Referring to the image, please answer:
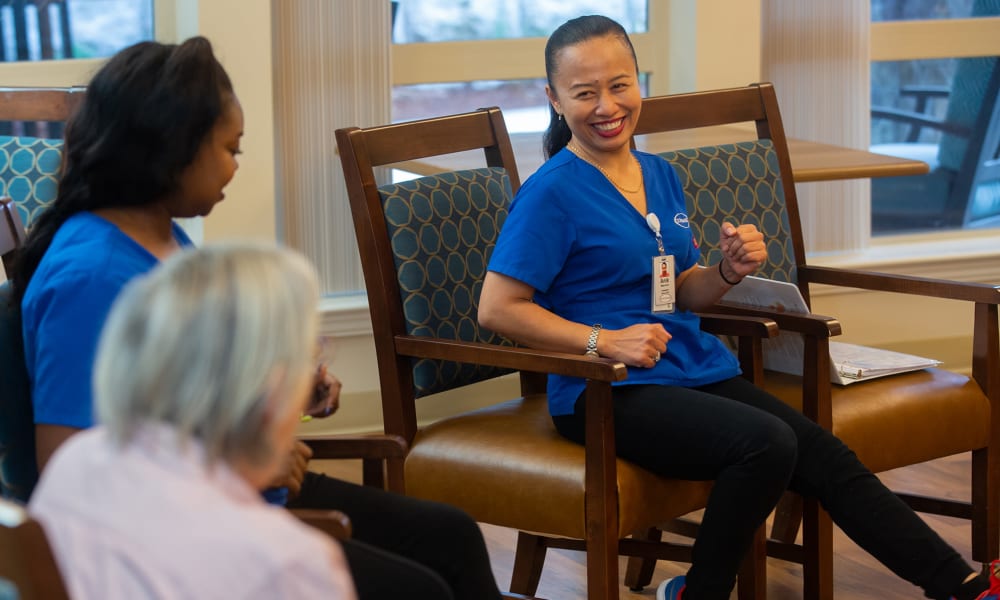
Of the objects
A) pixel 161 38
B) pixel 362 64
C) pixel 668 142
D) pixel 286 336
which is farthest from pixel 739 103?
pixel 286 336

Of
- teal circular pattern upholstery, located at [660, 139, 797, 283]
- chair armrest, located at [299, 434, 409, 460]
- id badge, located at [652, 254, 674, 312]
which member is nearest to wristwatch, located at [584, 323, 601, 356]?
id badge, located at [652, 254, 674, 312]

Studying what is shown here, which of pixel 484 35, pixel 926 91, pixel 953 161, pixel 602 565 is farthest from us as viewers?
pixel 953 161

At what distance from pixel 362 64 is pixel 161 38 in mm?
534

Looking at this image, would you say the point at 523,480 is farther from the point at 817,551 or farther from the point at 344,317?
the point at 344,317

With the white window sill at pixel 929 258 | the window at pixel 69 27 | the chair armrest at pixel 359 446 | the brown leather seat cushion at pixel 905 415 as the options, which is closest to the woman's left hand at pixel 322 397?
the chair armrest at pixel 359 446

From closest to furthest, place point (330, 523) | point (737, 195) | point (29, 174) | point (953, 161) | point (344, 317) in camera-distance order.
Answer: point (330, 523)
point (29, 174)
point (737, 195)
point (344, 317)
point (953, 161)

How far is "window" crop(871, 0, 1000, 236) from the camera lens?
4.19m

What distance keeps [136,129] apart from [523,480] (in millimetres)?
865

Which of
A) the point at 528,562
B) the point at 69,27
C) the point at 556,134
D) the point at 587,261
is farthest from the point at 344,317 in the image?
the point at 587,261

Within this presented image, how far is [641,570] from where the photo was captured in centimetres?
261

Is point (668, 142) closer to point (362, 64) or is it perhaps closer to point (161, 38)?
point (362, 64)

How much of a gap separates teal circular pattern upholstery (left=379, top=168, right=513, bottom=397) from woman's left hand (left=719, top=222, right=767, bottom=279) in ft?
1.53

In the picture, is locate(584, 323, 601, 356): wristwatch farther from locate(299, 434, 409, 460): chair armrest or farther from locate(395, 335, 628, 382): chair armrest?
locate(299, 434, 409, 460): chair armrest

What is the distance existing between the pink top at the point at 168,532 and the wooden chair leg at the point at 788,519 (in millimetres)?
1854
